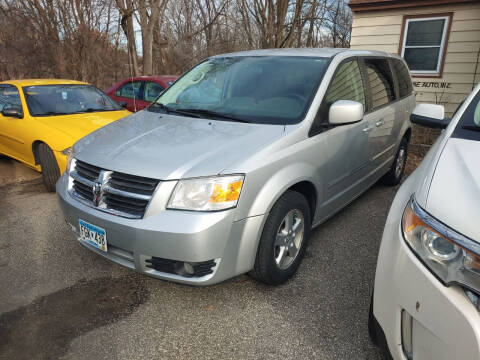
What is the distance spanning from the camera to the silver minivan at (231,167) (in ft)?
7.12

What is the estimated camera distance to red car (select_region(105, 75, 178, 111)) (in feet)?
22.9

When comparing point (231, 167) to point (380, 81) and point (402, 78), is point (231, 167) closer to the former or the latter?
point (380, 81)

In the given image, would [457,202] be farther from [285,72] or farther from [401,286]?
[285,72]

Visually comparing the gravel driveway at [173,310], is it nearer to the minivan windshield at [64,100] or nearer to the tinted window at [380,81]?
the tinted window at [380,81]

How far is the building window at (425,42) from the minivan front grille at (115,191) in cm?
767

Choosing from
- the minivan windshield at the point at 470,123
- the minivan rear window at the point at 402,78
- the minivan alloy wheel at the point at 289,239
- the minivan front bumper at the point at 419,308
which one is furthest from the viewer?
the minivan rear window at the point at 402,78

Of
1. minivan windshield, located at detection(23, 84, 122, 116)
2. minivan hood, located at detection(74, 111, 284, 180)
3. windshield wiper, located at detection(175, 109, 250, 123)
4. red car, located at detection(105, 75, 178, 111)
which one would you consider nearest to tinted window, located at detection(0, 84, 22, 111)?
minivan windshield, located at detection(23, 84, 122, 116)

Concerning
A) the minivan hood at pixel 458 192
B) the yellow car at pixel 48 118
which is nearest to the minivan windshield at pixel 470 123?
the minivan hood at pixel 458 192

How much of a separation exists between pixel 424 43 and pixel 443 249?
25.7 ft

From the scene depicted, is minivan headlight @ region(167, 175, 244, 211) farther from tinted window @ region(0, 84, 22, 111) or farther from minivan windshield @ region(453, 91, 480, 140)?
tinted window @ region(0, 84, 22, 111)

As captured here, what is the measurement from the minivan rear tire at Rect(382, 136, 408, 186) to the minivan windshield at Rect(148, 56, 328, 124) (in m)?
2.27

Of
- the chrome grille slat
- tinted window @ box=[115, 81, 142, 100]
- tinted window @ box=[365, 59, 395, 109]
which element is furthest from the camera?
tinted window @ box=[115, 81, 142, 100]

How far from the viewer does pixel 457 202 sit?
1458 mm

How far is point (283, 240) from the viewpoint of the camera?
2.63 metres
